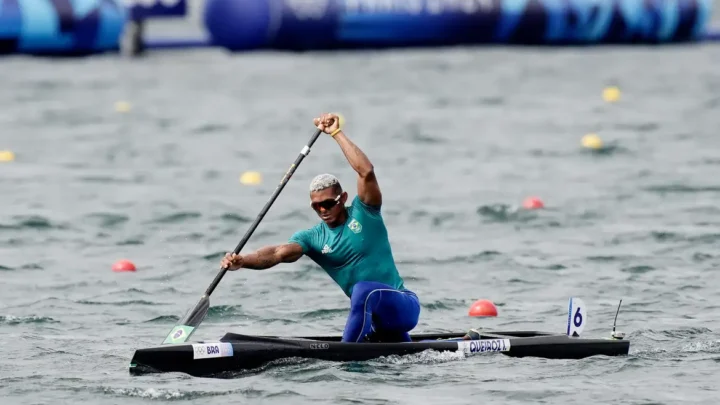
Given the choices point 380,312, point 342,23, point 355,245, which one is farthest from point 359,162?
point 342,23

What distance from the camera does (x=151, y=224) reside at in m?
19.5

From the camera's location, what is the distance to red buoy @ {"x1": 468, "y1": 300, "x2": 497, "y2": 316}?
14539 mm

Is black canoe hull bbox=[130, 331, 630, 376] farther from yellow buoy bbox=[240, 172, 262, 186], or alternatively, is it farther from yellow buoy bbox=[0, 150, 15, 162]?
yellow buoy bbox=[0, 150, 15, 162]

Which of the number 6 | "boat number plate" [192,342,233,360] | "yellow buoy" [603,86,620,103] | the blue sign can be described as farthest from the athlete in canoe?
the blue sign

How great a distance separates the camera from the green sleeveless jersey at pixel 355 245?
466 inches

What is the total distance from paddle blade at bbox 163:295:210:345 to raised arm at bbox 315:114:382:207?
1.60 m

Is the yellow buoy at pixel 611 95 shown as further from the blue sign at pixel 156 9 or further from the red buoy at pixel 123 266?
the red buoy at pixel 123 266

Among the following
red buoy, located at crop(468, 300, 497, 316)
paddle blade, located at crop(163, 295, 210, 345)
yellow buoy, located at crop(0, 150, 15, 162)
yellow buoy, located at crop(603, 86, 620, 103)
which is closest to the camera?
paddle blade, located at crop(163, 295, 210, 345)

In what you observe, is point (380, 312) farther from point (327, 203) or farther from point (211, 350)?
point (211, 350)

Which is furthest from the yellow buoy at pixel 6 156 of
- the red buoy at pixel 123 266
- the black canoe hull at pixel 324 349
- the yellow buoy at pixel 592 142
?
the black canoe hull at pixel 324 349

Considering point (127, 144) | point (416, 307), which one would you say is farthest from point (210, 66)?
point (416, 307)

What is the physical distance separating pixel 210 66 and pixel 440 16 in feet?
20.3

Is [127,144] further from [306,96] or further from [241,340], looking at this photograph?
[241,340]

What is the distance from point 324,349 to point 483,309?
10.5ft
